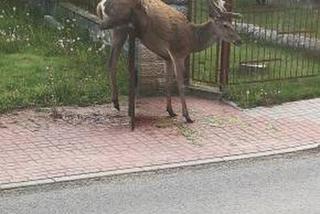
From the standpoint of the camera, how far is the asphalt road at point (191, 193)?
257 inches

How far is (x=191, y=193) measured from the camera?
6.95 meters

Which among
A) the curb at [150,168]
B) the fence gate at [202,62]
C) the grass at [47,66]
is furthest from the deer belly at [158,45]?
the curb at [150,168]

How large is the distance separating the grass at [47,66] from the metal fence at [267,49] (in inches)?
51.6

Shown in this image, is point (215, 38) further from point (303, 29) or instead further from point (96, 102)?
point (303, 29)

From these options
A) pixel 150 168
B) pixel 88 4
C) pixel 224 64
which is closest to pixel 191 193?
pixel 150 168

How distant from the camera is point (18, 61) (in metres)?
11.4

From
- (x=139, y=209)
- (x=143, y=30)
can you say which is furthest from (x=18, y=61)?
(x=139, y=209)

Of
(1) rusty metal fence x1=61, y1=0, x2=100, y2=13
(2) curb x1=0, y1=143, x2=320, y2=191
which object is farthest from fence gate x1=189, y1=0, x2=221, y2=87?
(1) rusty metal fence x1=61, y1=0, x2=100, y2=13

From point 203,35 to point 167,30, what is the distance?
52 centimetres

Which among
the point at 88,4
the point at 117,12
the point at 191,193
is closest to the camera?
the point at 191,193

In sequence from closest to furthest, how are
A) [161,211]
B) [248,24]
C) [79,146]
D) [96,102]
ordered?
[161,211]
[79,146]
[96,102]
[248,24]

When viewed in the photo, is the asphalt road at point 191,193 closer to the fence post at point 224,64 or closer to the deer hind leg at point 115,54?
the deer hind leg at point 115,54

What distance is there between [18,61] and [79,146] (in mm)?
3648

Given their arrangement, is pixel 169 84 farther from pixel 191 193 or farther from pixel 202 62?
pixel 191 193
